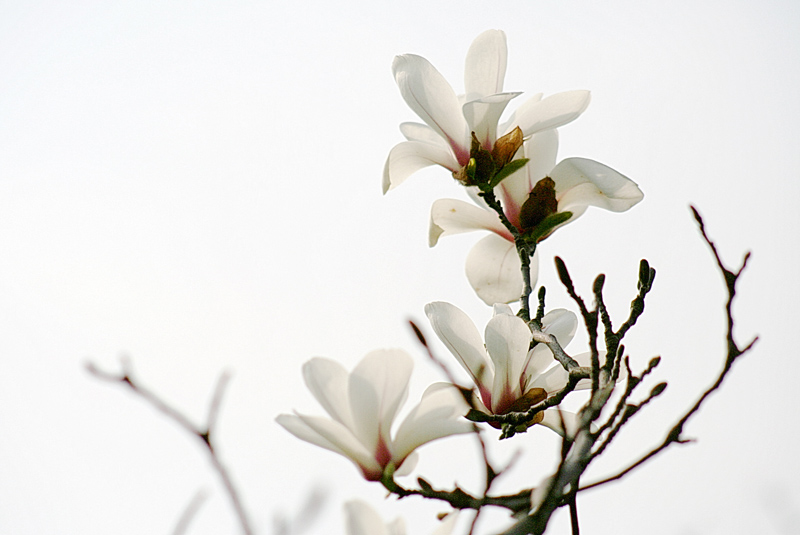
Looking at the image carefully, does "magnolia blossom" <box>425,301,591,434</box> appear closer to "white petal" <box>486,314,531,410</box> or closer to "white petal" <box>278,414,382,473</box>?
"white petal" <box>486,314,531,410</box>

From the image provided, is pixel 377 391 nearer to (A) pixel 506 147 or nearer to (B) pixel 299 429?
(B) pixel 299 429

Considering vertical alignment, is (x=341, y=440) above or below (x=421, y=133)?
below

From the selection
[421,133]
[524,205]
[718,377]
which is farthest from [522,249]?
[718,377]

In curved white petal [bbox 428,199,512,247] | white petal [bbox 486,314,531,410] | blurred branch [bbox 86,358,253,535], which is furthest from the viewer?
curved white petal [bbox 428,199,512,247]

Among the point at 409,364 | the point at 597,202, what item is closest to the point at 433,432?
the point at 409,364

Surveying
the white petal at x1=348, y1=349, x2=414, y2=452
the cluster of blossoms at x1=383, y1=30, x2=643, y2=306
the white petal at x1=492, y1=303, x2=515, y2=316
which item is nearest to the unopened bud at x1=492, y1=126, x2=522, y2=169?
the cluster of blossoms at x1=383, y1=30, x2=643, y2=306

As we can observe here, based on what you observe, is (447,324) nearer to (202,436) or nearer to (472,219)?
(472,219)
